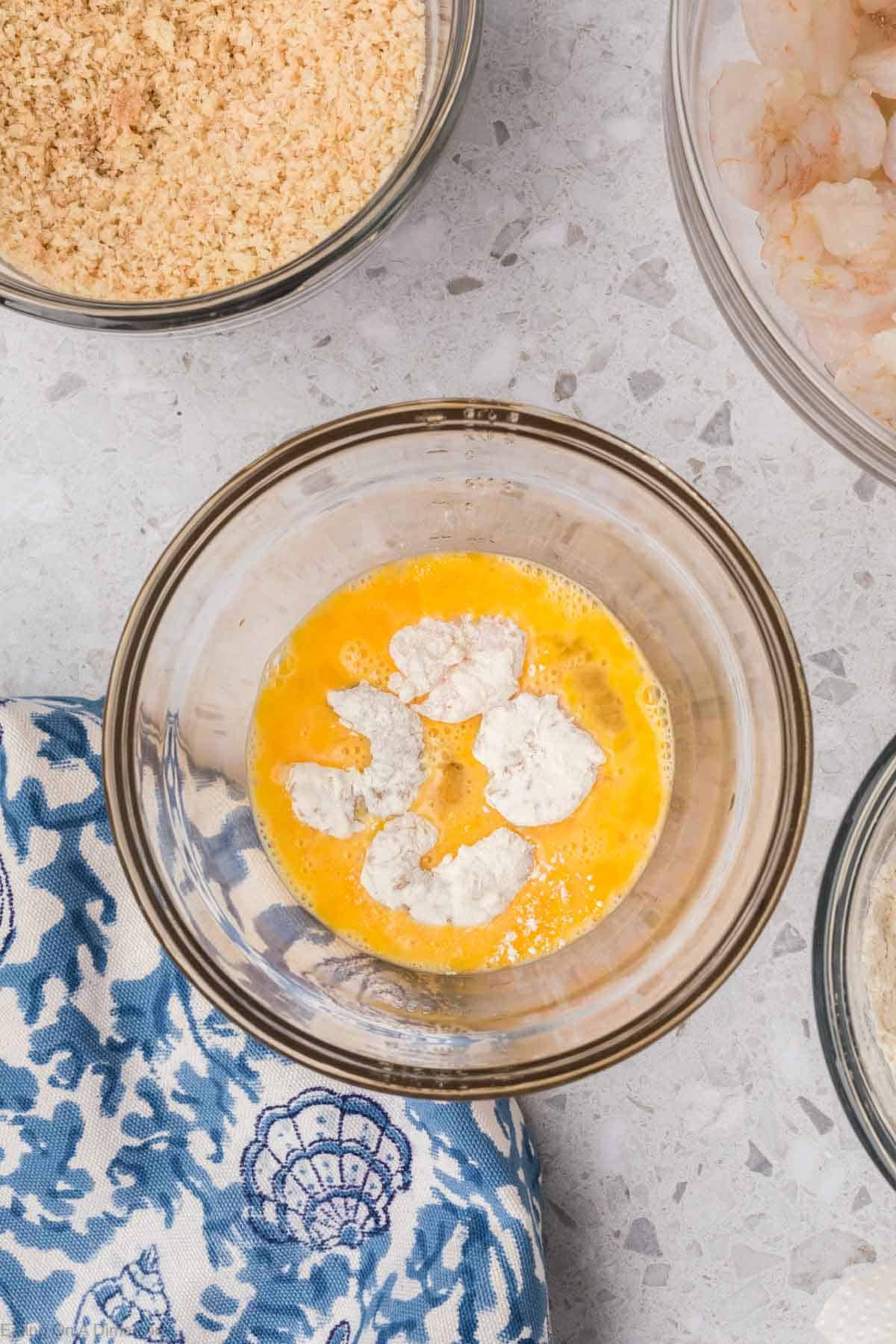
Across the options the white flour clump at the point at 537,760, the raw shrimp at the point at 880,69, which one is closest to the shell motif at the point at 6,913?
the white flour clump at the point at 537,760

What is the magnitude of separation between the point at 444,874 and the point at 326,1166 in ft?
0.95

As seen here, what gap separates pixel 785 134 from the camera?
86 centimetres

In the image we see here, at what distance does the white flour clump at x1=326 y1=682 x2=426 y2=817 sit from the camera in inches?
38.8

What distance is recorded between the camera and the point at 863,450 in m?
0.89

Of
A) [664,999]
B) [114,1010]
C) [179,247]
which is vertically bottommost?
[664,999]

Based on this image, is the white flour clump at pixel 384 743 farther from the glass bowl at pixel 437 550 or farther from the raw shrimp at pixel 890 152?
the raw shrimp at pixel 890 152

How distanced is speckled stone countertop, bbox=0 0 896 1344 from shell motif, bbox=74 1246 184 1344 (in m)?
0.35

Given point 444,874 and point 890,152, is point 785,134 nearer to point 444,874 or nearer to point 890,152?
point 890,152

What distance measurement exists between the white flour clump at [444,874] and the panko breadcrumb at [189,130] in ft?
1.57

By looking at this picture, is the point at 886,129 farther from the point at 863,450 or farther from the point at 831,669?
the point at 831,669

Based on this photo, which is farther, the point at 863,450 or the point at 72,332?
the point at 72,332

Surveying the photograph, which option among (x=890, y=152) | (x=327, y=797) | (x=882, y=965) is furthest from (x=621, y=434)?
(x=882, y=965)

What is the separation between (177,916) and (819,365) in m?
0.64

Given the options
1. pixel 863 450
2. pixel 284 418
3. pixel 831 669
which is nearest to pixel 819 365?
pixel 863 450
